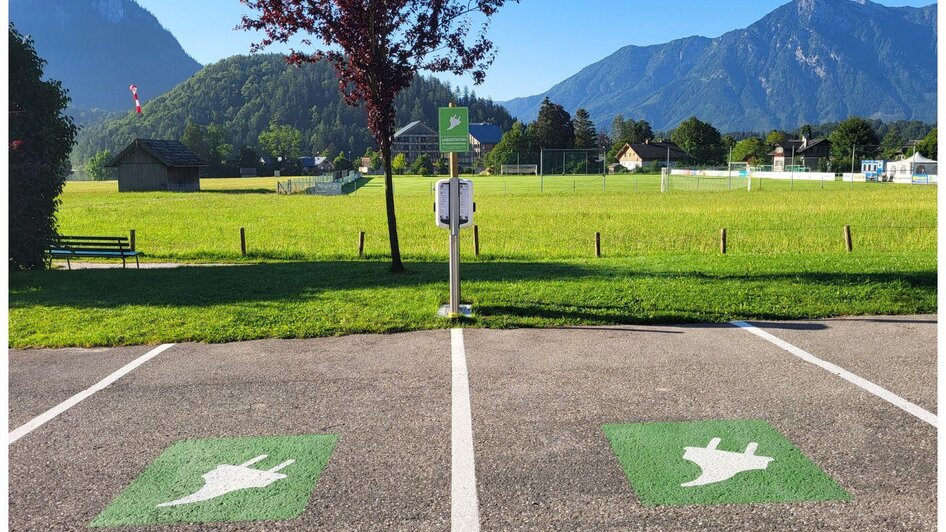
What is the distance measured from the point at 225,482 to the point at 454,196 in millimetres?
5405

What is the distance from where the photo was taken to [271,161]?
498 ft

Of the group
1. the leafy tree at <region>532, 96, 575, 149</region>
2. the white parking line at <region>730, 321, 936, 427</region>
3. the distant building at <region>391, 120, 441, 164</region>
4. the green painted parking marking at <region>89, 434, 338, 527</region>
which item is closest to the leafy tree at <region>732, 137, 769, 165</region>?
the leafy tree at <region>532, 96, 575, 149</region>

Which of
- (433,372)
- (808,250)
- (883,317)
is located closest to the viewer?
(433,372)

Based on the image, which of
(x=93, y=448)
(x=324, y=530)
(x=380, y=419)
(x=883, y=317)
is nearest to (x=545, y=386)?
(x=380, y=419)

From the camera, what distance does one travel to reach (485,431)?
522 cm

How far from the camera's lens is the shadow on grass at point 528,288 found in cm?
956

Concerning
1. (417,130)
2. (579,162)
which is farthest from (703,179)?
(417,130)

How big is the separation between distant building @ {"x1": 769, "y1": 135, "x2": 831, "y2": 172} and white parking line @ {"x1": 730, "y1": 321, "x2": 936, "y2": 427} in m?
115

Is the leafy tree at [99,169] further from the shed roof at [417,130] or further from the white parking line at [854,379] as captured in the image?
the white parking line at [854,379]

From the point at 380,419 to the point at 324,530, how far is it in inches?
68.3

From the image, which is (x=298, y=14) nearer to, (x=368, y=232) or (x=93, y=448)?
(x=93, y=448)

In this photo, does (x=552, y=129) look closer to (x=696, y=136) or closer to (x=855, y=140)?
(x=696, y=136)

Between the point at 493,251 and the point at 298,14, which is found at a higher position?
the point at 298,14

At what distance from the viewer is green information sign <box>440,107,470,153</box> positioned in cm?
952
